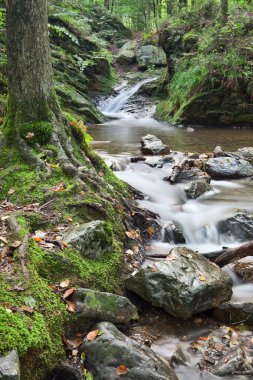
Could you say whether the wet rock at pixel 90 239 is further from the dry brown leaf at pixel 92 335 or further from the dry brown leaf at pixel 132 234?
the dry brown leaf at pixel 92 335

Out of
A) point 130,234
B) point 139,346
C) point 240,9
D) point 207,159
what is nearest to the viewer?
point 139,346

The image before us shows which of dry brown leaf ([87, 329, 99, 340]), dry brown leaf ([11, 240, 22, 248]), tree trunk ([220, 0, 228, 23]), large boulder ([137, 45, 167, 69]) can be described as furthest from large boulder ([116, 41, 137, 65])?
dry brown leaf ([87, 329, 99, 340])

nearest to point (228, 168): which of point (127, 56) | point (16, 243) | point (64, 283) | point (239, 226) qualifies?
point (239, 226)

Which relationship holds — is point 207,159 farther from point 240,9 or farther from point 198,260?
point 240,9

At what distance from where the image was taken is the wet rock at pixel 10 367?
2.17 meters

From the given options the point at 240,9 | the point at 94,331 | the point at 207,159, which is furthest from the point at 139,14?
the point at 94,331

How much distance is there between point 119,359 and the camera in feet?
9.36

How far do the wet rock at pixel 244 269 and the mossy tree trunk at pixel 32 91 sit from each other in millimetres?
2324

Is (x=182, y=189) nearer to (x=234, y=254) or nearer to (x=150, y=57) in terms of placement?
(x=234, y=254)

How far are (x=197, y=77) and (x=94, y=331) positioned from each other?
15615mm

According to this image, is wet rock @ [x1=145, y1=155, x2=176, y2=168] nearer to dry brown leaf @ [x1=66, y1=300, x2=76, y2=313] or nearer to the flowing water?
the flowing water

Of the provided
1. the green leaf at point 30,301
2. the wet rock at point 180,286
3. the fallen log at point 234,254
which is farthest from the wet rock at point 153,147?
the green leaf at point 30,301

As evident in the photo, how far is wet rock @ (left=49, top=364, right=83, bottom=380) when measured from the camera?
2764 mm

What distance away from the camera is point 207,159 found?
9.51 meters
